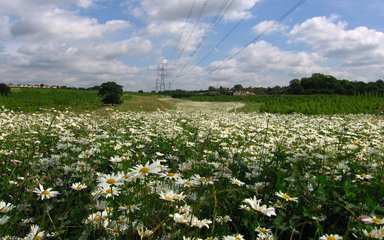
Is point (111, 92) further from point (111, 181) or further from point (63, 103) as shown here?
point (111, 181)

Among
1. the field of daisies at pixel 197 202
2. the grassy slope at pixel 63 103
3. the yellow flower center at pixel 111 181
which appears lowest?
the grassy slope at pixel 63 103

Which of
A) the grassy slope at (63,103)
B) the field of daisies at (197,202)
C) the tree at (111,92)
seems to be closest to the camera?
the field of daisies at (197,202)

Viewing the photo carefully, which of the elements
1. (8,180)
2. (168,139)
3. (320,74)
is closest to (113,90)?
(168,139)

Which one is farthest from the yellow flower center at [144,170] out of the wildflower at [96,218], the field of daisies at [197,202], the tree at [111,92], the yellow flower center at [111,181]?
the tree at [111,92]

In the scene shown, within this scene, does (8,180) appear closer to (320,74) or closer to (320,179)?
(320,179)

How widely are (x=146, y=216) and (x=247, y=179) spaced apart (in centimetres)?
168

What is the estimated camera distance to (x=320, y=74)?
79.0 metres

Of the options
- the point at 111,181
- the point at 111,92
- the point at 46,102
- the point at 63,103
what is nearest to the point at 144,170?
the point at 111,181

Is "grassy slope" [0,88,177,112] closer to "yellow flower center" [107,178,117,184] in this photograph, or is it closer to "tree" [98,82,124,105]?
"tree" [98,82,124,105]

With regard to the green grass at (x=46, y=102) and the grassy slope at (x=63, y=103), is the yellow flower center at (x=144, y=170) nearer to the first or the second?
the grassy slope at (x=63, y=103)

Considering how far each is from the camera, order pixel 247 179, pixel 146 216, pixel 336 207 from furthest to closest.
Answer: pixel 247 179 < pixel 336 207 < pixel 146 216

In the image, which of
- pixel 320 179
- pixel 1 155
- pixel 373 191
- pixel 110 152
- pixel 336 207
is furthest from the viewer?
pixel 110 152

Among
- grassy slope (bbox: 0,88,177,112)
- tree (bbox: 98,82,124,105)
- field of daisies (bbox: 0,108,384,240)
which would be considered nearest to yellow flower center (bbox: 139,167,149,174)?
field of daisies (bbox: 0,108,384,240)

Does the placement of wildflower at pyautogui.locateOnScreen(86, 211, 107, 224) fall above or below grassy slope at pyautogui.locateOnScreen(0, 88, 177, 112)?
above
